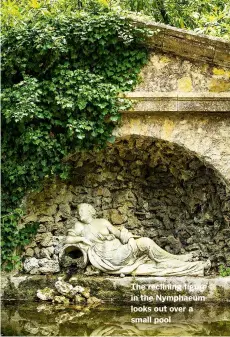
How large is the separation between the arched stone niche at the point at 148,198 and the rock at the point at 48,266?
0.13 meters

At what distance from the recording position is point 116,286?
6.47 m

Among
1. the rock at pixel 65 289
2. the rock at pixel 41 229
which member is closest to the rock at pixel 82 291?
the rock at pixel 65 289

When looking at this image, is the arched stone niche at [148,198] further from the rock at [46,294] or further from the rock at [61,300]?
the rock at [61,300]

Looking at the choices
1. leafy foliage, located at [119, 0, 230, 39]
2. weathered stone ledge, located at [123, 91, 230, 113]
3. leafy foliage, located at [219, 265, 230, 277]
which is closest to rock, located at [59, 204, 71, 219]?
weathered stone ledge, located at [123, 91, 230, 113]

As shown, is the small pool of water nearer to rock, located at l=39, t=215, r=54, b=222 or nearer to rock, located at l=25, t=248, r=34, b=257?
rock, located at l=25, t=248, r=34, b=257

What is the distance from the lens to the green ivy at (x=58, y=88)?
6.37 metres

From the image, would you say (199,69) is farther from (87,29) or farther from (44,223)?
(44,223)

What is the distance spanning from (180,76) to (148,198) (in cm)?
187

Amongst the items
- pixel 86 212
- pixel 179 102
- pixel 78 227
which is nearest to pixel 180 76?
pixel 179 102

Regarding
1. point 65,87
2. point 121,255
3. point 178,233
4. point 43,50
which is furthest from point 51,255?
point 43,50

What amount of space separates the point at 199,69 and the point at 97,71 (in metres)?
1.31

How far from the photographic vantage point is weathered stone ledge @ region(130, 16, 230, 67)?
641 cm

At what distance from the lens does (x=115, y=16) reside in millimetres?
6477

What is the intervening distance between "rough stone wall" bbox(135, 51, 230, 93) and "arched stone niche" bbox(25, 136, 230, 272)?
29.6 inches
